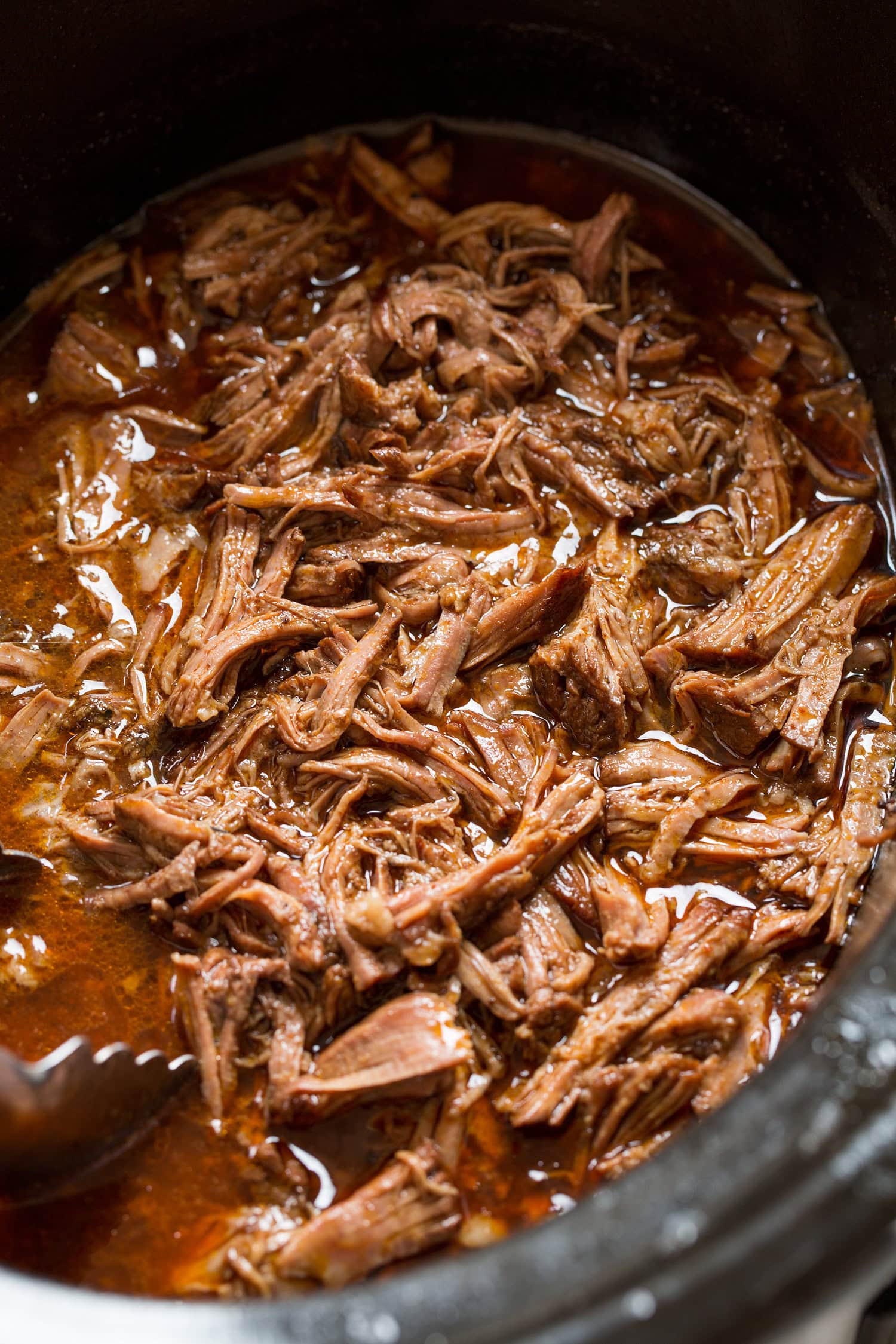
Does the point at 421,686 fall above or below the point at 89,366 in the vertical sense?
below

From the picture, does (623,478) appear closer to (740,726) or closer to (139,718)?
(740,726)

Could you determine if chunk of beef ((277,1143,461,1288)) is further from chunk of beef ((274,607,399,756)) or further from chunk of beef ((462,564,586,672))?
chunk of beef ((462,564,586,672))

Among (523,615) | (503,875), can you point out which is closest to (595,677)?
(523,615)

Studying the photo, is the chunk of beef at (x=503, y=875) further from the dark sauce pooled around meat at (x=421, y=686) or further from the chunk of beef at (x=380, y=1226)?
the chunk of beef at (x=380, y=1226)

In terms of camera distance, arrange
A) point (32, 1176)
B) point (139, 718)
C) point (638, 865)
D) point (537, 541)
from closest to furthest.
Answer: point (32, 1176) → point (638, 865) → point (139, 718) → point (537, 541)

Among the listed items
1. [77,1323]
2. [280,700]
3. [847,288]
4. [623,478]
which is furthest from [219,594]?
[847,288]

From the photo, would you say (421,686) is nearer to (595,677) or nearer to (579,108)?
(595,677)

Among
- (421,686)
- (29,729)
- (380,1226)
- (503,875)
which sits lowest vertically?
(380,1226)

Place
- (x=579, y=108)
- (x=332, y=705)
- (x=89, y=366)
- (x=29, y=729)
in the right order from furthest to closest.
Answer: (x=579, y=108)
(x=89, y=366)
(x=29, y=729)
(x=332, y=705)

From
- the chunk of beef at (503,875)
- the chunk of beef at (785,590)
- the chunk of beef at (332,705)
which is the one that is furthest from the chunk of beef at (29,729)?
the chunk of beef at (785,590)

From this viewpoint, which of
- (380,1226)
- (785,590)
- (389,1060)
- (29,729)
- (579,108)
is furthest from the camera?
(579,108)
